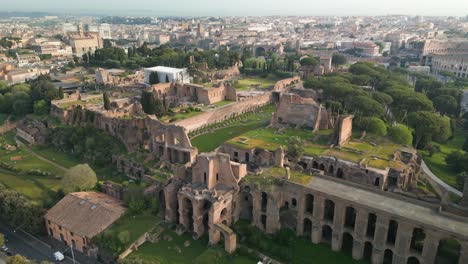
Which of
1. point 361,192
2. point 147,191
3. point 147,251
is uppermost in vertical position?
point 361,192

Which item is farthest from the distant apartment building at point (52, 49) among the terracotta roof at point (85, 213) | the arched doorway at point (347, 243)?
the arched doorway at point (347, 243)

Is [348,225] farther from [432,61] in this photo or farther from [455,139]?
[432,61]

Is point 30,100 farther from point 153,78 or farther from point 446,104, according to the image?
point 446,104

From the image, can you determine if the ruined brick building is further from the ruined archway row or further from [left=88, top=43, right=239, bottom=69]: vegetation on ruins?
[left=88, top=43, right=239, bottom=69]: vegetation on ruins

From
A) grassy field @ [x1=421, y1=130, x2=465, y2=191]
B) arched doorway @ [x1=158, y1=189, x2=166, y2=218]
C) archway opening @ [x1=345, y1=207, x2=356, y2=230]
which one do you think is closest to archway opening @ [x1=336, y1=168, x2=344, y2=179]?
archway opening @ [x1=345, y1=207, x2=356, y2=230]

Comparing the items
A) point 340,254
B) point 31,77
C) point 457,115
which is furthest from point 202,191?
point 31,77

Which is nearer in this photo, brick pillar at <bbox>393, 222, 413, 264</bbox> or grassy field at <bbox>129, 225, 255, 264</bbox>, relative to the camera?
brick pillar at <bbox>393, 222, 413, 264</bbox>

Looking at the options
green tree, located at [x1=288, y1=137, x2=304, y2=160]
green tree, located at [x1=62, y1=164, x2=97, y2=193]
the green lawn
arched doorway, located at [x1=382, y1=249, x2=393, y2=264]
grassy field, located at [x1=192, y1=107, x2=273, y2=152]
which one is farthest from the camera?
grassy field, located at [x1=192, y1=107, x2=273, y2=152]
